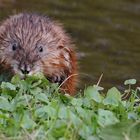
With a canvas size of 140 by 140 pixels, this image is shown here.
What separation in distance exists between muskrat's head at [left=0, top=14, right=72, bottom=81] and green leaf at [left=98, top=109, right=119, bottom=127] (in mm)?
1515

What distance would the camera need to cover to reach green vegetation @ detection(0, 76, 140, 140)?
16.4 ft

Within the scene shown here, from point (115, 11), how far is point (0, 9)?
6.14 ft

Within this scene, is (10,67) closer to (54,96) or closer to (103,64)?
(54,96)

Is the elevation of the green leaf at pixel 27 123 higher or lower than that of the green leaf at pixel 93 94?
higher

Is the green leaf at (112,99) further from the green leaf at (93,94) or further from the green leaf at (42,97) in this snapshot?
the green leaf at (42,97)

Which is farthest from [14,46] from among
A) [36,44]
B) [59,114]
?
[59,114]

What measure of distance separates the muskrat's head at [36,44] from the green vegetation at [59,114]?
0.66m

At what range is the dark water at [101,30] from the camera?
1010cm

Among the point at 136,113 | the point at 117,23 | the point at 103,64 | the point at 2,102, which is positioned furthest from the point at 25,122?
the point at 117,23

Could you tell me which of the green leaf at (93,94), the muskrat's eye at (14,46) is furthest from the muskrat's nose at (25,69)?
the green leaf at (93,94)

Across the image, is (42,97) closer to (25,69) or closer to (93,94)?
(93,94)

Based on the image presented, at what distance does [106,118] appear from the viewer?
533cm

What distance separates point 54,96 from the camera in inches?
241

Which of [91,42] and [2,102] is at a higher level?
[2,102]
